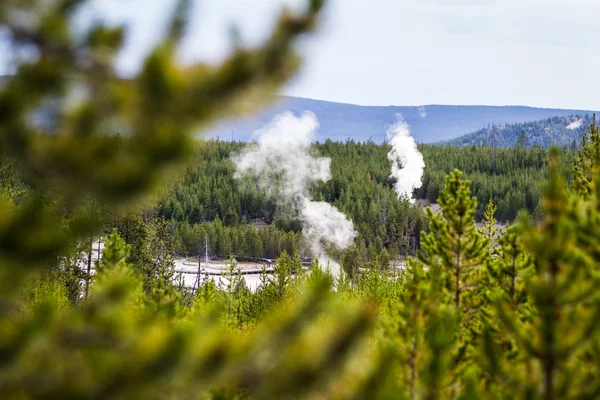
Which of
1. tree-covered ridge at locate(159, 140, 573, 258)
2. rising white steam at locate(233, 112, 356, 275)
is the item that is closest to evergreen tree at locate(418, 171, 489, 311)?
tree-covered ridge at locate(159, 140, 573, 258)

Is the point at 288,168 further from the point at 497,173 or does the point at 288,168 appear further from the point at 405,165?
the point at 497,173

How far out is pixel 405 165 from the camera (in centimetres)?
14475

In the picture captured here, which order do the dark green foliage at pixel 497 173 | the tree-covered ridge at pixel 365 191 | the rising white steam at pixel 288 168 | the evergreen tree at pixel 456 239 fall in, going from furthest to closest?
the dark green foliage at pixel 497 173 → the rising white steam at pixel 288 168 → the tree-covered ridge at pixel 365 191 → the evergreen tree at pixel 456 239

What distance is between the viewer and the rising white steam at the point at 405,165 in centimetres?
13605

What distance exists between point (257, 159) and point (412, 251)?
184 ft

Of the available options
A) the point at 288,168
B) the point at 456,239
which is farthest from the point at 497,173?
the point at 456,239

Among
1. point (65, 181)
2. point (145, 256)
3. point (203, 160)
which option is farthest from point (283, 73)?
point (203, 160)

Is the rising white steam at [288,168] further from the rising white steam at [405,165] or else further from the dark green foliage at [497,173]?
the dark green foliage at [497,173]

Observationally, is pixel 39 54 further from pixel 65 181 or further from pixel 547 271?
pixel 547 271

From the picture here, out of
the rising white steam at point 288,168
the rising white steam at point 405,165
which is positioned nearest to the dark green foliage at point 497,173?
the rising white steam at point 405,165

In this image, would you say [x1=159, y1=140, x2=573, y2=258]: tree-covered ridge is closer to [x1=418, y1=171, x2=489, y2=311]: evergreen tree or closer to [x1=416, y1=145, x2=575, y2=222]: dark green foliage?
[x1=416, y1=145, x2=575, y2=222]: dark green foliage

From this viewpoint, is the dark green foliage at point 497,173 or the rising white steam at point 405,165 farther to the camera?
the rising white steam at point 405,165

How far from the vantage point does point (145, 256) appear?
38.8 m

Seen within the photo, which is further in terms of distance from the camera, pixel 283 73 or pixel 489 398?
pixel 489 398
